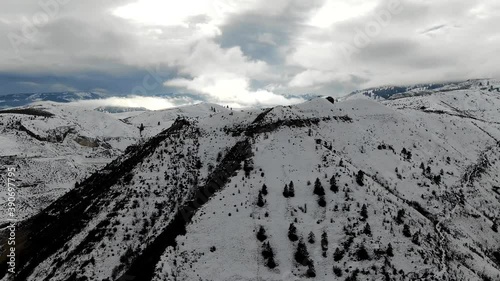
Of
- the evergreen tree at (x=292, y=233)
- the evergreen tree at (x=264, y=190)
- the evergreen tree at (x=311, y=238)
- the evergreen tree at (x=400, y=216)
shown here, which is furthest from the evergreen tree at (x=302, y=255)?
the evergreen tree at (x=400, y=216)

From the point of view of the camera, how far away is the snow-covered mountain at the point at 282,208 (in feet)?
117

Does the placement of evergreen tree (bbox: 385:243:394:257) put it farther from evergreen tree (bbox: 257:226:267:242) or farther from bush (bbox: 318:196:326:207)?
evergreen tree (bbox: 257:226:267:242)

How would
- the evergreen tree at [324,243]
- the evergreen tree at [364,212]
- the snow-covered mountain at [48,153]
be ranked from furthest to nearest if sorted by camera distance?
the snow-covered mountain at [48,153]
the evergreen tree at [364,212]
the evergreen tree at [324,243]

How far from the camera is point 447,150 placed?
69812 mm

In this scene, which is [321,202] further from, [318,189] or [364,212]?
[364,212]

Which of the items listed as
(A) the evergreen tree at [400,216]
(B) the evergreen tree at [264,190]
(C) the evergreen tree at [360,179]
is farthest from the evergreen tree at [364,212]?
(B) the evergreen tree at [264,190]

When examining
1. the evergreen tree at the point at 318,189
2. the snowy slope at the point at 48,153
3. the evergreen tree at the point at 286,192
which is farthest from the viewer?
the snowy slope at the point at 48,153

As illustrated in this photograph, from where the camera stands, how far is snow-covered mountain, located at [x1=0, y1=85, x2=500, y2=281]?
3559cm

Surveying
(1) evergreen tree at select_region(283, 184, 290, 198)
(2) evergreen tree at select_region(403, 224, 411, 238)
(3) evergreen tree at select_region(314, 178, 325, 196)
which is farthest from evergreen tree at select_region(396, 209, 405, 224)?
(1) evergreen tree at select_region(283, 184, 290, 198)

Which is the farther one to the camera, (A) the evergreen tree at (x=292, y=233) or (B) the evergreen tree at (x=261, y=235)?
(B) the evergreen tree at (x=261, y=235)

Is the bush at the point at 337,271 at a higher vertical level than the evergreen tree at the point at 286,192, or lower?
lower

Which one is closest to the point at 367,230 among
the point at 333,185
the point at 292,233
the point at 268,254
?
the point at 292,233

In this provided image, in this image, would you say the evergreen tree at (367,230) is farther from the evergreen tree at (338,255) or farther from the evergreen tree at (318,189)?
the evergreen tree at (318,189)

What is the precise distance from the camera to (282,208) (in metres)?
42.6
